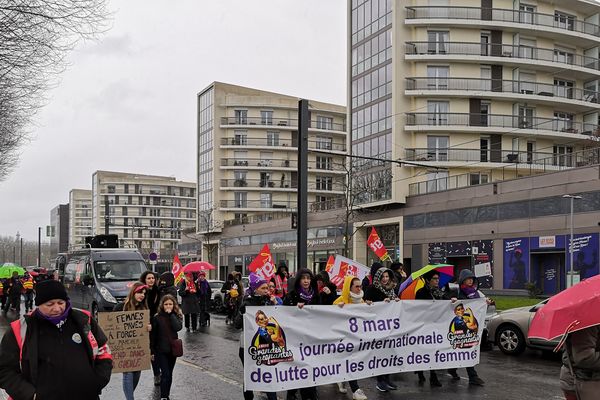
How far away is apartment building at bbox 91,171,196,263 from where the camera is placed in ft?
457

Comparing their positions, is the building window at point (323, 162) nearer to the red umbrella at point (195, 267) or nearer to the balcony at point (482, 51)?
the balcony at point (482, 51)

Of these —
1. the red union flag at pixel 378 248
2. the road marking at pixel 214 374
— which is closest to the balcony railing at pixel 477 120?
the red union flag at pixel 378 248

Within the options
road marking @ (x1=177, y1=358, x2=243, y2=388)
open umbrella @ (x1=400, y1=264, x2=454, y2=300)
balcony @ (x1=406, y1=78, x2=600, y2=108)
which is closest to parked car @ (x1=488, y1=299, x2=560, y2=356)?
open umbrella @ (x1=400, y1=264, x2=454, y2=300)

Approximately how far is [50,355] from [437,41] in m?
49.3

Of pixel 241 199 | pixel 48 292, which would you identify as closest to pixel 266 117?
pixel 241 199

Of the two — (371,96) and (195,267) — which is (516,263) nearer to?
(371,96)

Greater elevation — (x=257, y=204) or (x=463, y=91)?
(x=463, y=91)

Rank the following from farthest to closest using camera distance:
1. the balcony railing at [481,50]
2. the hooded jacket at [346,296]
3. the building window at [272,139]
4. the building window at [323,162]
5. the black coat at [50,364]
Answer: the building window at [323,162]
the building window at [272,139]
the balcony railing at [481,50]
the hooded jacket at [346,296]
the black coat at [50,364]

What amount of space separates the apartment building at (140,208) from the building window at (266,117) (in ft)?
196

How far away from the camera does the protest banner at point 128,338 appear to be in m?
8.13

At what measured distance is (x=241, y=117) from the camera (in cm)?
8381

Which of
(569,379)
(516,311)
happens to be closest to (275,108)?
(516,311)

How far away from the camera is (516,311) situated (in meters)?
14.1

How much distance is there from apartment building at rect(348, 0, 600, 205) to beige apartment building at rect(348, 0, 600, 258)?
79 millimetres
